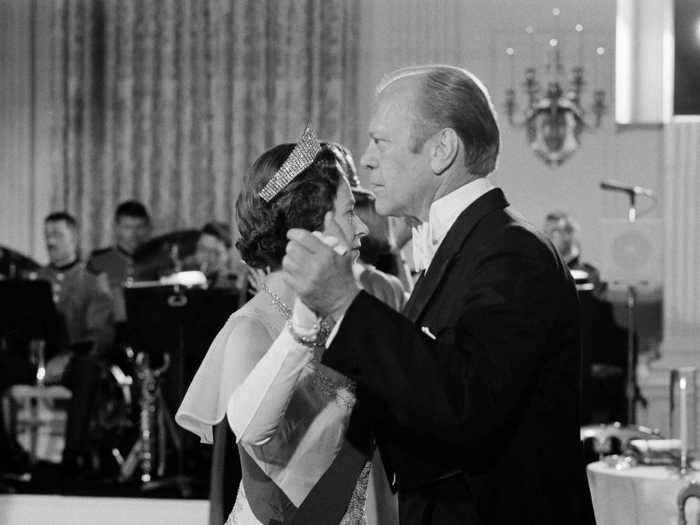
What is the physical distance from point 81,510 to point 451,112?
126 inches

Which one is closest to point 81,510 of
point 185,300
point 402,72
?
point 185,300

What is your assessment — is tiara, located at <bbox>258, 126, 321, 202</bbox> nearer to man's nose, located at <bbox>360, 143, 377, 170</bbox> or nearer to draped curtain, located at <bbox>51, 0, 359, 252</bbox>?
man's nose, located at <bbox>360, 143, 377, 170</bbox>

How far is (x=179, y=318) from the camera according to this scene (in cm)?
712

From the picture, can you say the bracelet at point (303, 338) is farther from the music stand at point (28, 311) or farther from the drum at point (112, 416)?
the drum at point (112, 416)

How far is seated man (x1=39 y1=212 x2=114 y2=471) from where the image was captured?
28.1 feet

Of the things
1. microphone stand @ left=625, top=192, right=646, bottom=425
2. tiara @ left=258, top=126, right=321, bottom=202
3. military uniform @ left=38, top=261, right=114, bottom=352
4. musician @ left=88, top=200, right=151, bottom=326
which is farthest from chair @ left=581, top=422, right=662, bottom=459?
tiara @ left=258, top=126, right=321, bottom=202

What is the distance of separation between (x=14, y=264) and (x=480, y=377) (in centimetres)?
856

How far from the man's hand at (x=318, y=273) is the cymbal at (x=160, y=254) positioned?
7642 mm

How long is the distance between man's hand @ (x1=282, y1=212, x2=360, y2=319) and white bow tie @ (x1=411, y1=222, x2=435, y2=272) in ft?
Result: 1.36

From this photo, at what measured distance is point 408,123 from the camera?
2051 mm

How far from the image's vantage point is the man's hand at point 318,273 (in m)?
1.72

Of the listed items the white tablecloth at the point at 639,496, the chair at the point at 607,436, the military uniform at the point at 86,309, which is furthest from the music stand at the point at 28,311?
the white tablecloth at the point at 639,496

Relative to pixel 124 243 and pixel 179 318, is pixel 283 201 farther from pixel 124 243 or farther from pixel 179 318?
pixel 124 243

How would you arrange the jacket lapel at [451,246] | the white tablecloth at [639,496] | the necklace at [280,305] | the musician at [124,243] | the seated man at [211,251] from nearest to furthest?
the jacket lapel at [451,246] → the necklace at [280,305] → the white tablecloth at [639,496] → the seated man at [211,251] → the musician at [124,243]
